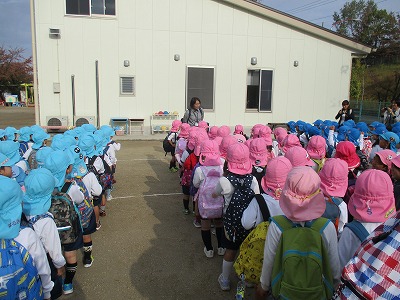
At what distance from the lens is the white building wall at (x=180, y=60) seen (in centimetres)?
1280

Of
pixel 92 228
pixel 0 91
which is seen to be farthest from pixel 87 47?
pixel 0 91

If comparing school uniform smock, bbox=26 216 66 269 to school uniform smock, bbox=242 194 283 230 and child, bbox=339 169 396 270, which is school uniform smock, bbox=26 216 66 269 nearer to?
school uniform smock, bbox=242 194 283 230

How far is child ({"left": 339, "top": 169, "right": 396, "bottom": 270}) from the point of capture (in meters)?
2.04

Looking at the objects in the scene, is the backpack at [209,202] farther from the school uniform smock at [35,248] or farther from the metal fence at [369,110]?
the metal fence at [369,110]

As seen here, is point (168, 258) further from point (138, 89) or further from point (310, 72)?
point (310, 72)

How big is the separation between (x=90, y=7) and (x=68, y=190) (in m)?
11.4

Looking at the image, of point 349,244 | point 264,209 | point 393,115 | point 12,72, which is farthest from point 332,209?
point 12,72

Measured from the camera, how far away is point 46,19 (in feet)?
41.1

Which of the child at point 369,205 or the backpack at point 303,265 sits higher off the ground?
the child at point 369,205

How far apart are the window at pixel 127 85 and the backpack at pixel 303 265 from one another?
12.2 metres

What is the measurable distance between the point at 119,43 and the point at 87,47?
1.21 meters

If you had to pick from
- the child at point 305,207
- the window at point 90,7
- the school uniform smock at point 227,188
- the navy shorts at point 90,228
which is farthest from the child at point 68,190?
Answer: the window at point 90,7

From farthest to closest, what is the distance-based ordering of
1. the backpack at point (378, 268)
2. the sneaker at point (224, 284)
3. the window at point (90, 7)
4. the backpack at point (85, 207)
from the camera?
the window at point (90, 7) < the backpack at point (85, 207) < the sneaker at point (224, 284) < the backpack at point (378, 268)

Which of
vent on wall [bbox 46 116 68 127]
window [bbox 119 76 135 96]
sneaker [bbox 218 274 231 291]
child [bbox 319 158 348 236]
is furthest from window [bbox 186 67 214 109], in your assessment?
child [bbox 319 158 348 236]
